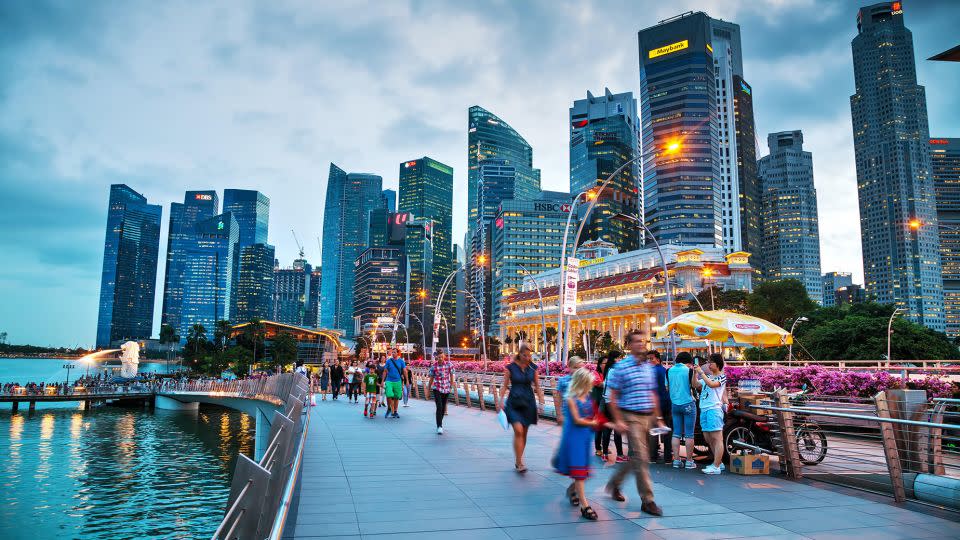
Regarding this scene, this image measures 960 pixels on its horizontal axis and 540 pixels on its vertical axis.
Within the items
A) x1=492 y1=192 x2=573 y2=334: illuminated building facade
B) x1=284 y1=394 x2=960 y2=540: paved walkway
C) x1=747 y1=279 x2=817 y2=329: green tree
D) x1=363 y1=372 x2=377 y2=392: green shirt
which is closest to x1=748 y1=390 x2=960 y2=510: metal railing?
x1=284 y1=394 x2=960 y2=540: paved walkway

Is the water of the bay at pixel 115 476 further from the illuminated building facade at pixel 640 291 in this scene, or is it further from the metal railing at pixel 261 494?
the illuminated building facade at pixel 640 291

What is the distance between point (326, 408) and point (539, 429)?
35.7 feet

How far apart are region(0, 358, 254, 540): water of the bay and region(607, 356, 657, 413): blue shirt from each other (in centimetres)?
1345

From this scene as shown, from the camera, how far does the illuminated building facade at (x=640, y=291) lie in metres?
113

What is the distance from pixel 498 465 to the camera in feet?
32.8

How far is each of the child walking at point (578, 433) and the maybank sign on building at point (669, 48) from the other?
19586cm

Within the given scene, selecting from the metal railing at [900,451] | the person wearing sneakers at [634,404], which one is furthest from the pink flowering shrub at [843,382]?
the person wearing sneakers at [634,404]

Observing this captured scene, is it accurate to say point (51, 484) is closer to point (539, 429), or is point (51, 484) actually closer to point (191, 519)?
point (191, 519)

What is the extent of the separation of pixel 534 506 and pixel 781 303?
84.9 meters

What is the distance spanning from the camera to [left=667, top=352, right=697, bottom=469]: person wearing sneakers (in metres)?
9.67

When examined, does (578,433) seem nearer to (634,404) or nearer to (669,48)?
(634,404)

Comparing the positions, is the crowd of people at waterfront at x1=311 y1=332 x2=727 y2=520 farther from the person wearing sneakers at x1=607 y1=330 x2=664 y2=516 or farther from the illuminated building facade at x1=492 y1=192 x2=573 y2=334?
the illuminated building facade at x1=492 y1=192 x2=573 y2=334

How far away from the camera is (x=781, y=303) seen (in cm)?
8219

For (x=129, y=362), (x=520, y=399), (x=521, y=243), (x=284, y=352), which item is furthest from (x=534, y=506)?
(x=521, y=243)
